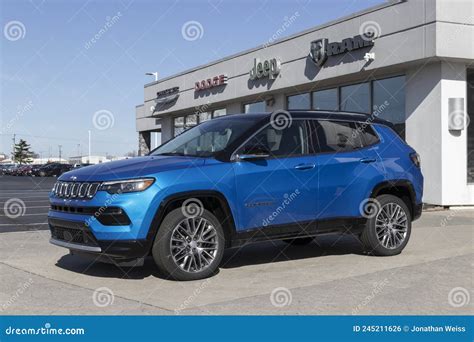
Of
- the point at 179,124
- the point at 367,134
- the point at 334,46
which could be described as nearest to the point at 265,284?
the point at 367,134

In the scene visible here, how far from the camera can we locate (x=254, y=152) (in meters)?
6.57

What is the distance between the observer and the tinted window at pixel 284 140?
678 centimetres

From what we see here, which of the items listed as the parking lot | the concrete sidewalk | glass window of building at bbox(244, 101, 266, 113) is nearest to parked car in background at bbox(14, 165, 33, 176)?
glass window of building at bbox(244, 101, 266, 113)

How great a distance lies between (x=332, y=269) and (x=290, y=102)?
13.8m

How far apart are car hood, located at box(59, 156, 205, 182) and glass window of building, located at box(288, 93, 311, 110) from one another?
506 inches

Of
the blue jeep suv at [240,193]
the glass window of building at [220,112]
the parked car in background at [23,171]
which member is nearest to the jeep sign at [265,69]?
the glass window of building at [220,112]

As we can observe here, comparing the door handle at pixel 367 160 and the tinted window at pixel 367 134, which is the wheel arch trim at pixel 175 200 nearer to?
the door handle at pixel 367 160

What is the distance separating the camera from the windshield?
673cm

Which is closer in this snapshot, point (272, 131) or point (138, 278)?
point (138, 278)

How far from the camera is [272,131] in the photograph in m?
6.93

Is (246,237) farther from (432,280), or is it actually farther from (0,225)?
(0,225)

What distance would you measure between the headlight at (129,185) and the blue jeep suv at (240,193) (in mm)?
10

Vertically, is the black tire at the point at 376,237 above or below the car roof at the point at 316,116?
below

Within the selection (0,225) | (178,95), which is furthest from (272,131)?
(178,95)
